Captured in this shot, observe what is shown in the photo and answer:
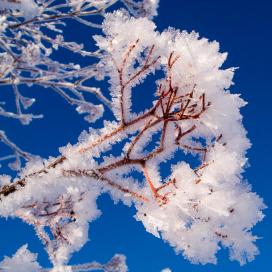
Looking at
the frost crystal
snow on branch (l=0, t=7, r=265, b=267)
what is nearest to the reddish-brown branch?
snow on branch (l=0, t=7, r=265, b=267)

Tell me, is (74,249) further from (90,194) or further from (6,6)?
(6,6)

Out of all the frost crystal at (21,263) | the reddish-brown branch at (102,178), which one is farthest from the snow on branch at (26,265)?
the reddish-brown branch at (102,178)

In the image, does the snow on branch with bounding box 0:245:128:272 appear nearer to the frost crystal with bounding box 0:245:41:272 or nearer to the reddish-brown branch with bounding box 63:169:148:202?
the frost crystal with bounding box 0:245:41:272

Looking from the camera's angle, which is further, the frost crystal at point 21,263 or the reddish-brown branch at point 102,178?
the frost crystal at point 21,263

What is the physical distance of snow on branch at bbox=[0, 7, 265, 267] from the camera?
4.37ft

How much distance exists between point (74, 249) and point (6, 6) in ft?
4.33

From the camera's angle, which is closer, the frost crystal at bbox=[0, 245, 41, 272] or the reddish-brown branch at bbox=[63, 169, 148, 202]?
the reddish-brown branch at bbox=[63, 169, 148, 202]

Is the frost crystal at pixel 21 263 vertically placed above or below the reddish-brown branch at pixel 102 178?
below

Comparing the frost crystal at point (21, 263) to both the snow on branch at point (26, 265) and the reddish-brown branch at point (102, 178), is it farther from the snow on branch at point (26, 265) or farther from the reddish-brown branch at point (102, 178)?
the reddish-brown branch at point (102, 178)

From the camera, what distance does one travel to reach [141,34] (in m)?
1.34

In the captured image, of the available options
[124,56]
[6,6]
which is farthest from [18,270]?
[6,6]

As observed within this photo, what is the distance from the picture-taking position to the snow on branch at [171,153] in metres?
1.33

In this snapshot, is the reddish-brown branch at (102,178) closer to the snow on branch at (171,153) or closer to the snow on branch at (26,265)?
the snow on branch at (171,153)

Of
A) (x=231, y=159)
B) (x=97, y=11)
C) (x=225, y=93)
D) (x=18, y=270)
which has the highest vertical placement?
(x=97, y=11)
